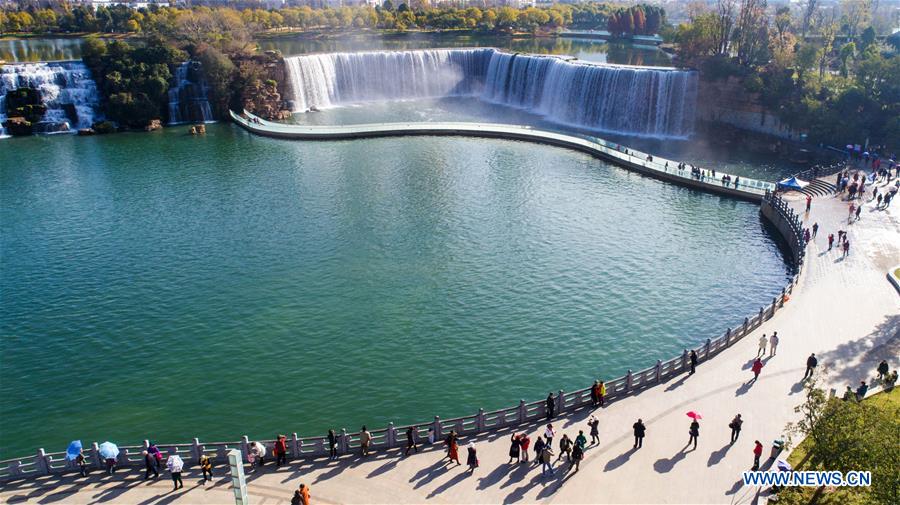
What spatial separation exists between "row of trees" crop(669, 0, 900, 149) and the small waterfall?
2970 inches

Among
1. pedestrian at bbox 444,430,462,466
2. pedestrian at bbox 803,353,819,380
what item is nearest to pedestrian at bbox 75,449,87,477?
pedestrian at bbox 444,430,462,466

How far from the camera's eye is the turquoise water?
36781mm

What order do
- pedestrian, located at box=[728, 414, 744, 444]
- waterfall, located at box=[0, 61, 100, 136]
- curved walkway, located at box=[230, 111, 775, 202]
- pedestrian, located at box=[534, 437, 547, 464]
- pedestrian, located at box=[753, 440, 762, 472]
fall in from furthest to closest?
waterfall, located at box=[0, 61, 100, 136] < curved walkway, located at box=[230, 111, 775, 202] < pedestrian, located at box=[728, 414, 744, 444] < pedestrian, located at box=[534, 437, 547, 464] < pedestrian, located at box=[753, 440, 762, 472]

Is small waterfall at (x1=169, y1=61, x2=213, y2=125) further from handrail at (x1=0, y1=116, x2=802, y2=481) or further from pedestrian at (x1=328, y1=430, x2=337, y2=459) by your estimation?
pedestrian at (x1=328, y1=430, x2=337, y2=459)

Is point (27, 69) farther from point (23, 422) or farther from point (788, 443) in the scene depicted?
point (788, 443)

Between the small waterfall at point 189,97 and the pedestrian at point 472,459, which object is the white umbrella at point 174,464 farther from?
the small waterfall at point 189,97

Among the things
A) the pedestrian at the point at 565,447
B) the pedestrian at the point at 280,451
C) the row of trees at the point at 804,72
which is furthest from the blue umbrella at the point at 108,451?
the row of trees at the point at 804,72

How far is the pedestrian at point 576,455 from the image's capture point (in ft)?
91.9

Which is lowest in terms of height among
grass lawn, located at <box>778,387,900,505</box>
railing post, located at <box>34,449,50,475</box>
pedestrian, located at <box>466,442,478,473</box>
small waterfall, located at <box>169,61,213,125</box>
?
railing post, located at <box>34,449,50,475</box>

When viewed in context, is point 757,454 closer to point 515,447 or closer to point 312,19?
point 515,447

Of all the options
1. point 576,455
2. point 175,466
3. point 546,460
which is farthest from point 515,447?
point 175,466

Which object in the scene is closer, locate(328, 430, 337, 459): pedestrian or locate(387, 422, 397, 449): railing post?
locate(328, 430, 337, 459): pedestrian

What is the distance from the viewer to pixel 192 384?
124 ft

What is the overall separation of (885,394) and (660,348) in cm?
1179
